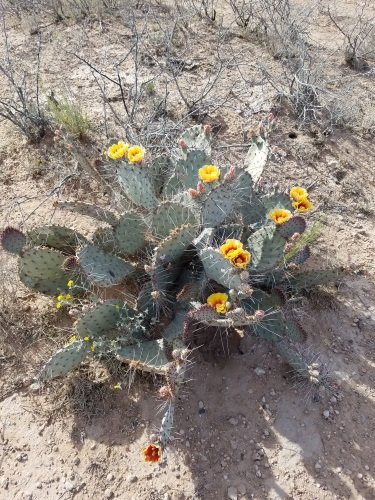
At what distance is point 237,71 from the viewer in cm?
500

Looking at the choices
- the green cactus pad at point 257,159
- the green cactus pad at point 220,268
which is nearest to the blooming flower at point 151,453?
the green cactus pad at point 220,268

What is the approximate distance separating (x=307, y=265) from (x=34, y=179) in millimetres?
2339

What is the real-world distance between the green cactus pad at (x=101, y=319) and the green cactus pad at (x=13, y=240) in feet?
1.95

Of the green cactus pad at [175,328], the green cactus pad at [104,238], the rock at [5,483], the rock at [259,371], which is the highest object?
the green cactus pad at [104,238]

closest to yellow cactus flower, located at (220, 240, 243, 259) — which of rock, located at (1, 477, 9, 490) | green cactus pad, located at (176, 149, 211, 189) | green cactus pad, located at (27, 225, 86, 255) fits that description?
green cactus pad, located at (176, 149, 211, 189)

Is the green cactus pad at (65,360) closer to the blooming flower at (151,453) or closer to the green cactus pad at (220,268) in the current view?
the blooming flower at (151,453)

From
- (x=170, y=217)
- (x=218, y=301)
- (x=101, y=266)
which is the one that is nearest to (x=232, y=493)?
(x=218, y=301)

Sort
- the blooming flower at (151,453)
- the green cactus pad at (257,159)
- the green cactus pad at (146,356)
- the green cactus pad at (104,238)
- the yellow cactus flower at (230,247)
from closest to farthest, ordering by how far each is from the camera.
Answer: the blooming flower at (151,453)
the yellow cactus flower at (230,247)
the green cactus pad at (146,356)
the green cactus pad at (104,238)
the green cactus pad at (257,159)

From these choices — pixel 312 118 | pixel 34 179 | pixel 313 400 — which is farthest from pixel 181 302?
pixel 312 118

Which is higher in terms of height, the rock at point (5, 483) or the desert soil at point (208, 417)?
the desert soil at point (208, 417)

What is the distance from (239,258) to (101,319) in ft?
2.93

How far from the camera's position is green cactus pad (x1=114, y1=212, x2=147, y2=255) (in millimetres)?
2693

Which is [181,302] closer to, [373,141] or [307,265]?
[307,265]

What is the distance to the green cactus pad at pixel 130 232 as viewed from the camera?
2.69 m
